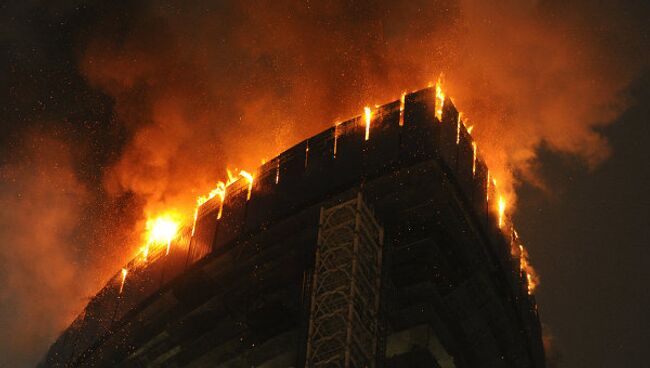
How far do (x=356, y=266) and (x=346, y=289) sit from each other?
76cm

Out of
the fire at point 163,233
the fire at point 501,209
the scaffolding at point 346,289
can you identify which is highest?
the fire at point 163,233

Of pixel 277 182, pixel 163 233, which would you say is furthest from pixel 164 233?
pixel 277 182

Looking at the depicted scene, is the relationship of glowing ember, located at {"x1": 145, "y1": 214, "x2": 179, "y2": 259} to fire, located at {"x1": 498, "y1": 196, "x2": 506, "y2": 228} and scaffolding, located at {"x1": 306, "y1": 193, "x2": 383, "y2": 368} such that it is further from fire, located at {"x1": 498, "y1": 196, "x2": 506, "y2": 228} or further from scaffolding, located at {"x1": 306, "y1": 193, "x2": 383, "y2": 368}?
fire, located at {"x1": 498, "y1": 196, "x2": 506, "y2": 228}

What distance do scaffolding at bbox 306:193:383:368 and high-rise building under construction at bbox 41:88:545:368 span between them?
0.05 metres

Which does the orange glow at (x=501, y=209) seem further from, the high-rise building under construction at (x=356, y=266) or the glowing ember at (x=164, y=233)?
the glowing ember at (x=164, y=233)

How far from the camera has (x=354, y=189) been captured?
3012cm

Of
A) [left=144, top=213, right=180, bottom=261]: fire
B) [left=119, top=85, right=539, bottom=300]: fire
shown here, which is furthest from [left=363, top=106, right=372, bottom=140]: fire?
[left=144, top=213, right=180, bottom=261]: fire

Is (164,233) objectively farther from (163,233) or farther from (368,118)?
(368,118)

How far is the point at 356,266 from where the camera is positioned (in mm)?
27688

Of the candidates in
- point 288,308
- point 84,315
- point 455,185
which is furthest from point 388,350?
point 84,315

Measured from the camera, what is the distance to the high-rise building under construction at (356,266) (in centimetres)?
2862

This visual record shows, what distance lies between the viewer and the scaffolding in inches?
1059

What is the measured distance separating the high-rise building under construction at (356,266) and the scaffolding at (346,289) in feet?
0.15

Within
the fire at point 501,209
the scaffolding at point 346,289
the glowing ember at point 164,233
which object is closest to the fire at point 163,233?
the glowing ember at point 164,233
